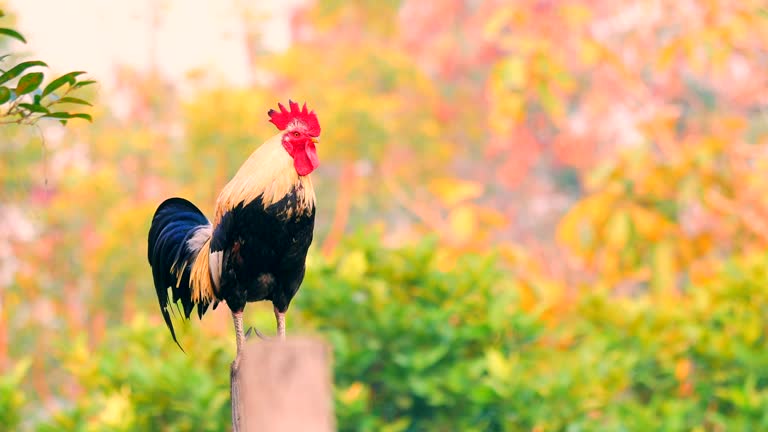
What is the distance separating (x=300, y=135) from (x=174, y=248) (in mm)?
487

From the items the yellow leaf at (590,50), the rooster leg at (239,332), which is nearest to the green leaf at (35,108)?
the rooster leg at (239,332)

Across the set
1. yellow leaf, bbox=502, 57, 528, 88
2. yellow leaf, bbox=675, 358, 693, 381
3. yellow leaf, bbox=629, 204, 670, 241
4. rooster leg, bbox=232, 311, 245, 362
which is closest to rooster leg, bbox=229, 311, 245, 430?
rooster leg, bbox=232, 311, 245, 362

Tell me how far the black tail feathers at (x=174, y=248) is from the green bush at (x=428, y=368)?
175cm

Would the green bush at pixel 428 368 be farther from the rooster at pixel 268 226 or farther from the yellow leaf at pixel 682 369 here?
the rooster at pixel 268 226

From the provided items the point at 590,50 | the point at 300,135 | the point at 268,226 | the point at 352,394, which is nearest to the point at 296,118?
the point at 300,135

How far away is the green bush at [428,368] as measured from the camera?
4082 millimetres

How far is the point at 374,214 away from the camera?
18.0m

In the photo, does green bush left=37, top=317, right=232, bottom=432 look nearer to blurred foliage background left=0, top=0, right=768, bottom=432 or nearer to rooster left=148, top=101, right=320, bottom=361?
blurred foliage background left=0, top=0, right=768, bottom=432

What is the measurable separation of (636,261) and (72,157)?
26.3 ft

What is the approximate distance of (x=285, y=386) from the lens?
157 centimetres

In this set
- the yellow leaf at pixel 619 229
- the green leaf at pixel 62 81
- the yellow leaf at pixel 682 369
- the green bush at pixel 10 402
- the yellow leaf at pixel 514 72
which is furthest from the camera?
the yellow leaf at pixel 514 72

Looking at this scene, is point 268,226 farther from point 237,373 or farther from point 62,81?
point 62,81

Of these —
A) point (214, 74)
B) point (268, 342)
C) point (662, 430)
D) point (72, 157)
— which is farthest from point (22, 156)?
point (268, 342)

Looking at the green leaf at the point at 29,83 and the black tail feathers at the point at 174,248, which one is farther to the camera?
the black tail feathers at the point at 174,248
